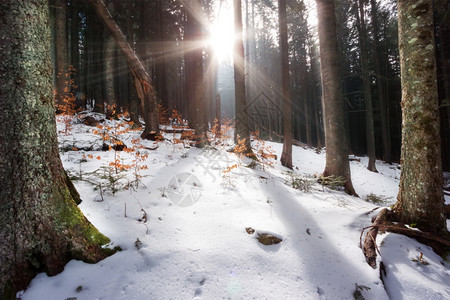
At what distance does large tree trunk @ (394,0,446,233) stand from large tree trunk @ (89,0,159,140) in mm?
5143

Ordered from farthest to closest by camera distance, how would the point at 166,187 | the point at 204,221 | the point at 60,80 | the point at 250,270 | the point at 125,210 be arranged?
1. the point at 60,80
2. the point at 166,187
3. the point at 204,221
4. the point at 125,210
5. the point at 250,270

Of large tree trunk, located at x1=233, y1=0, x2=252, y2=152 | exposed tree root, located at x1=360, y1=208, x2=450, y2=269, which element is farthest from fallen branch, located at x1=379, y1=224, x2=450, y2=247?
large tree trunk, located at x1=233, y1=0, x2=252, y2=152

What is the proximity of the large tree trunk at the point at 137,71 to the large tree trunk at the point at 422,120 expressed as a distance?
16.9ft

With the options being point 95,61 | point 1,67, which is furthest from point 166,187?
point 95,61

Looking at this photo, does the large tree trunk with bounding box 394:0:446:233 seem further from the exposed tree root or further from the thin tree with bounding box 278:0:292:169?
the thin tree with bounding box 278:0:292:169

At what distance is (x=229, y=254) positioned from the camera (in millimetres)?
2180

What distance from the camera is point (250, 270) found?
202cm

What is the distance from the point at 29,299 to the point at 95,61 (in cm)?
1930

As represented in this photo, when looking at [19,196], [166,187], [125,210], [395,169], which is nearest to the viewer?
[19,196]

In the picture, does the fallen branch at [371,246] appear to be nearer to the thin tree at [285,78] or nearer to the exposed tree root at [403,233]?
the exposed tree root at [403,233]

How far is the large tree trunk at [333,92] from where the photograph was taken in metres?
5.77

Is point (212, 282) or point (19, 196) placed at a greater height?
point (19, 196)

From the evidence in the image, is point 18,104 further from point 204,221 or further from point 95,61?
point 95,61

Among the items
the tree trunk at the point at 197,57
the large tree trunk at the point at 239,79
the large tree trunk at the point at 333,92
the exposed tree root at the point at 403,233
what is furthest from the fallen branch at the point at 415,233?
the tree trunk at the point at 197,57
